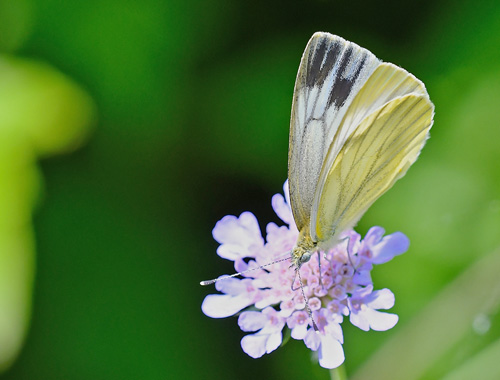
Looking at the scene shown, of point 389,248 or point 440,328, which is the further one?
point 440,328

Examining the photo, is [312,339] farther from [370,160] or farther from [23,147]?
[23,147]

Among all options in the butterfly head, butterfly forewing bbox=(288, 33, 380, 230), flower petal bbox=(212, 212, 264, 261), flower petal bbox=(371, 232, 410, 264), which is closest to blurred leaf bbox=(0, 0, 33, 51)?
flower petal bbox=(212, 212, 264, 261)

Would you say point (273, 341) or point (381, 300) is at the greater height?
point (381, 300)

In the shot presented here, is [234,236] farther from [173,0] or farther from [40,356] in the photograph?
[173,0]

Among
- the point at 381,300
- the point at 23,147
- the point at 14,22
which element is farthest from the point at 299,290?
the point at 14,22

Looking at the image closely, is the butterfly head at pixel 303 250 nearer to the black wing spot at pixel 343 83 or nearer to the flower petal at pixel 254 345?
the flower petal at pixel 254 345

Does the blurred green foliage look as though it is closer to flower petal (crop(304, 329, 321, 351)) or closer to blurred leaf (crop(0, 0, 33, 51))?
blurred leaf (crop(0, 0, 33, 51))
